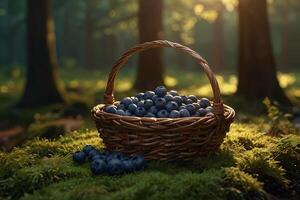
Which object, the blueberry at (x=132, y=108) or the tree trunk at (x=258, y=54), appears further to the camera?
the tree trunk at (x=258, y=54)

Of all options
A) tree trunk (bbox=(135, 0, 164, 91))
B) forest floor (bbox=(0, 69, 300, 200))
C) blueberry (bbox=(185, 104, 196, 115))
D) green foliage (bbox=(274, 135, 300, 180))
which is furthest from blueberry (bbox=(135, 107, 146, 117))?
tree trunk (bbox=(135, 0, 164, 91))

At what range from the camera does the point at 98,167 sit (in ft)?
16.5

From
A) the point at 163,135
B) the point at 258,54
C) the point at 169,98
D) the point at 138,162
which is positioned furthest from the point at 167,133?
the point at 258,54

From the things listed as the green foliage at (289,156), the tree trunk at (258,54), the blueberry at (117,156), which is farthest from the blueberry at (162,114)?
the tree trunk at (258,54)

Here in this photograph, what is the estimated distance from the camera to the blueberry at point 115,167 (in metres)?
5.01

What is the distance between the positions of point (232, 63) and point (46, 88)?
85.3ft

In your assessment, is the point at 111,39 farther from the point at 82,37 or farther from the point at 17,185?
the point at 17,185

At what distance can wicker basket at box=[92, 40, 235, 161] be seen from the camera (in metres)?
5.12

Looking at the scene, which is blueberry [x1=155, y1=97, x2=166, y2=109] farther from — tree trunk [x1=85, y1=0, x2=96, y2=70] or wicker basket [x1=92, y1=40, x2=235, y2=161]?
tree trunk [x1=85, y1=0, x2=96, y2=70]

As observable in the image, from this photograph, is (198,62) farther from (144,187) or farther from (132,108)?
(144,187)

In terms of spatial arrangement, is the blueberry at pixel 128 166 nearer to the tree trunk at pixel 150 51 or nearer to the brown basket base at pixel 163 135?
the brown basket base at pixel 163 135

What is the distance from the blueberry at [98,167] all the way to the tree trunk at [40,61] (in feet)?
36.2

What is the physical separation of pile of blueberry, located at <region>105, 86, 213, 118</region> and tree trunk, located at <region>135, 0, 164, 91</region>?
405 inches

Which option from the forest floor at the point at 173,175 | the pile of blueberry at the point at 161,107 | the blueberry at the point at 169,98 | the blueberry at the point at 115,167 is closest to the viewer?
the forest floor at the point at 173,175
